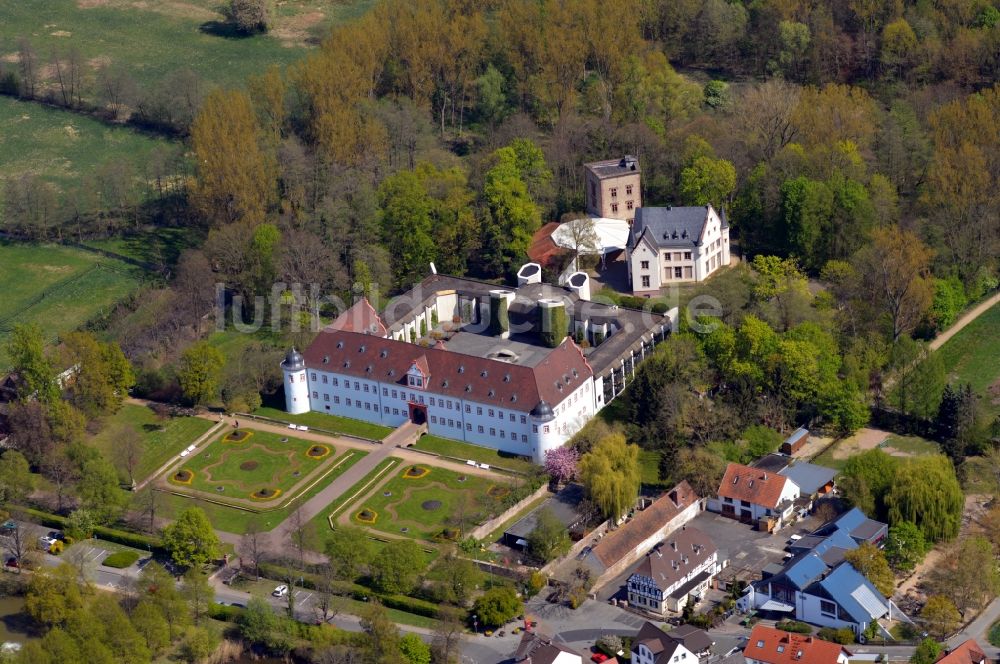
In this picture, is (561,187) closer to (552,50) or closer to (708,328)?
(552,50)

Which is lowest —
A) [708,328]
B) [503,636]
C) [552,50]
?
[503,636]

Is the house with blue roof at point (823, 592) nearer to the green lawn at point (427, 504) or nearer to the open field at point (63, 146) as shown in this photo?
the green lawn at point (427, 504)

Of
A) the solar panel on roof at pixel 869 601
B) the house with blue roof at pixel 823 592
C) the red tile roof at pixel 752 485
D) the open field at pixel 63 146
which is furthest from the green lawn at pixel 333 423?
the open field at pixel 63 146

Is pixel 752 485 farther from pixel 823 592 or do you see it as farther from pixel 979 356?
pixel 979 356

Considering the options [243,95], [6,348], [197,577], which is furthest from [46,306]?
[197,577]

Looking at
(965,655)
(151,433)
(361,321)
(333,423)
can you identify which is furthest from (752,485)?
(151,433)

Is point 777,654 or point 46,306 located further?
point 46,306

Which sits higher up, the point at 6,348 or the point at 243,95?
the point at 243,95
